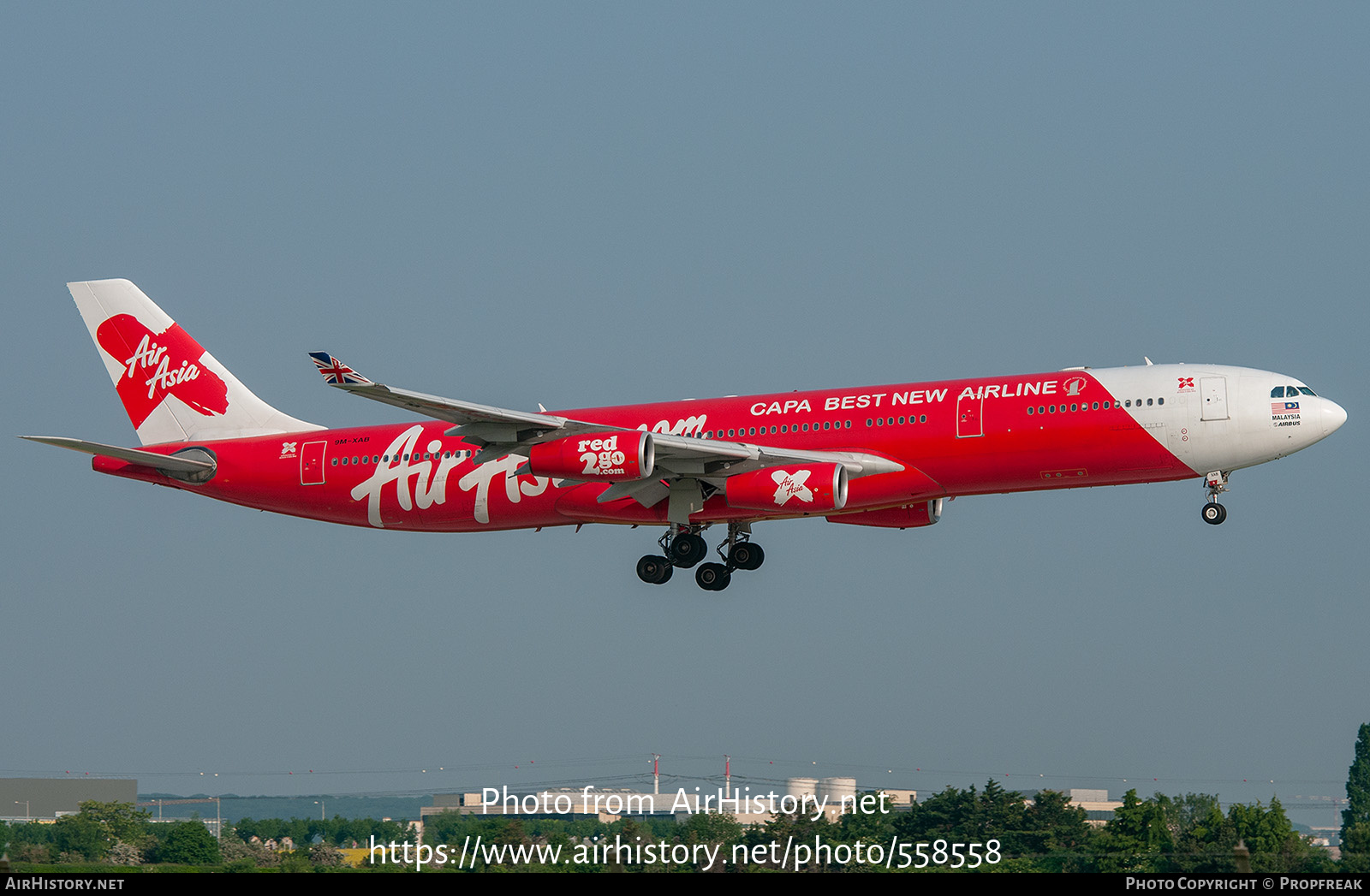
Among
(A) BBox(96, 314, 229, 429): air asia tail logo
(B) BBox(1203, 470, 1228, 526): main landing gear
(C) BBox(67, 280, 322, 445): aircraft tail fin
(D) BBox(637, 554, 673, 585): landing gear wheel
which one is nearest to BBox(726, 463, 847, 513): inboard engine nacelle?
(D) BBox(637, 554, 673, 585): landing gear wheel

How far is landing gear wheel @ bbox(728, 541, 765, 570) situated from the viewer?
53.8 meters

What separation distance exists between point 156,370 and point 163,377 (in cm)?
50

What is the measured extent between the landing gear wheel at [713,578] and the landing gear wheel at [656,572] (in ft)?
3.48

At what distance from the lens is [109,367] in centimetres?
5988

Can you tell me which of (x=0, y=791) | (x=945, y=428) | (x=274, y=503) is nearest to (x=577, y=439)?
(x=945, y=428)

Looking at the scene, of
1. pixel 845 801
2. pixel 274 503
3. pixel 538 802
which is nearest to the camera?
pixel 538 802

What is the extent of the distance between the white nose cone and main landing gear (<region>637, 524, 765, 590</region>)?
18552 mm

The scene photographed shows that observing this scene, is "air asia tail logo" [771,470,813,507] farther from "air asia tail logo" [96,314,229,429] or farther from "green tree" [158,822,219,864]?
"air asia tail logo" [96,314,229,429]

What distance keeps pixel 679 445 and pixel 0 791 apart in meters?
47.4

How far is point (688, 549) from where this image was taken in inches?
2056

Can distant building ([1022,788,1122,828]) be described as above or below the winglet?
below

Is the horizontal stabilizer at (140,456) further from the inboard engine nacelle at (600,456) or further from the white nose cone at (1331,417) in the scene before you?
the white nose cone at (1331,417)

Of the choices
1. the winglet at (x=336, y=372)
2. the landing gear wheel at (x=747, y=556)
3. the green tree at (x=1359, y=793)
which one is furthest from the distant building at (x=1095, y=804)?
the winglet at (x=336, y=372)
